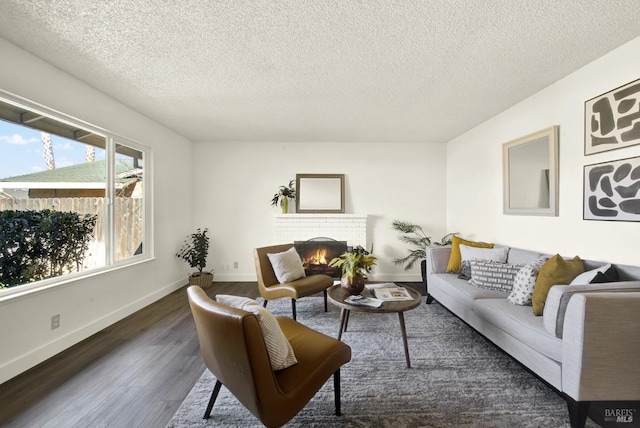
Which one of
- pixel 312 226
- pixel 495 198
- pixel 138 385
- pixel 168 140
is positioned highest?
pixel 168 140

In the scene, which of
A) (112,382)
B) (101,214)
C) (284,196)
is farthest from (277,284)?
(101,214)

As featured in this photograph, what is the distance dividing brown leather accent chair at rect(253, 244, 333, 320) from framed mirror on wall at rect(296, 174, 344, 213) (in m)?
1.41

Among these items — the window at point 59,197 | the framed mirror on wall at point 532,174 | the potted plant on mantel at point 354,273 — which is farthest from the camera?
the framed mirror on wall at point 532,174

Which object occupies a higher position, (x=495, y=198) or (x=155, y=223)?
(x=495, y=198)

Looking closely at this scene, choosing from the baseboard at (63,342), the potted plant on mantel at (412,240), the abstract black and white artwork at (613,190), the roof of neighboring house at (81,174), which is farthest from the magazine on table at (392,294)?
the roof of neighboring house at (81,174)

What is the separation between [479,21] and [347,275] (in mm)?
2160

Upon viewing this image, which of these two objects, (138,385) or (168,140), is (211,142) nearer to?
(168,140)

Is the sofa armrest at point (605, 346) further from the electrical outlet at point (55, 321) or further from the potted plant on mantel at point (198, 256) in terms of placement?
the potted plant on mantel at point (198, 256)

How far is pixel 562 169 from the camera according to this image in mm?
2463

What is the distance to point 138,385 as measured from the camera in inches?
72.4

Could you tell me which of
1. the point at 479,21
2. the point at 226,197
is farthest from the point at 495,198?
the point at 226,197

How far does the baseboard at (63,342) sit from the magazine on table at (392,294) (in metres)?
2.83

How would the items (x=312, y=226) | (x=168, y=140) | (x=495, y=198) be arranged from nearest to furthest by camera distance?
(x=495, y=198), (x=168, y=140), (x=312, y=226)

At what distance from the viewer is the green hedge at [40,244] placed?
196cm
